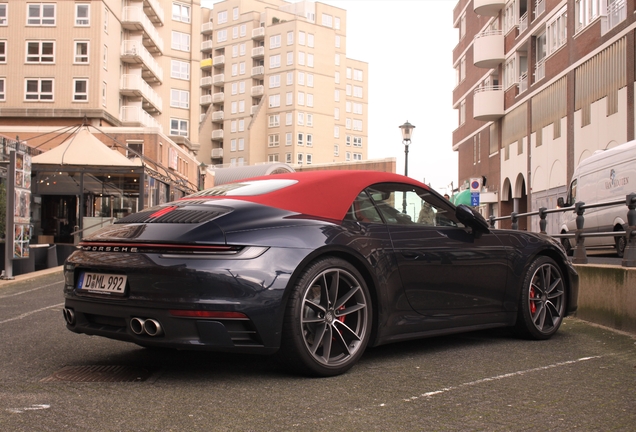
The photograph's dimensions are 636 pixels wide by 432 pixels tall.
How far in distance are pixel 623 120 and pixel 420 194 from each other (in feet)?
69.5

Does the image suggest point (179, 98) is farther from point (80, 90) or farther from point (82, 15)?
point (80, 90)

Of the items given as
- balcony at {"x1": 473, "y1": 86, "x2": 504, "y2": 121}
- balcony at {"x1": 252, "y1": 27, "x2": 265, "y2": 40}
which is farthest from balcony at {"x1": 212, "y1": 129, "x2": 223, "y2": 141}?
balcony at {"x1": 473, "y1": 86, "x2": 504, "y2": 121}

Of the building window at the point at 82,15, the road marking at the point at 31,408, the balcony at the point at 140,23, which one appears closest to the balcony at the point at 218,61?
the balcony at the point at 140,23

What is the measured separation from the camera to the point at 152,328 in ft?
14.1

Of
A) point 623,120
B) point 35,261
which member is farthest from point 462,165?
point 35,261

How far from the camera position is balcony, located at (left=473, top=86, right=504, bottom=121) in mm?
41500

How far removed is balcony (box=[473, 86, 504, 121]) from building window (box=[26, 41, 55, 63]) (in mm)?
27000

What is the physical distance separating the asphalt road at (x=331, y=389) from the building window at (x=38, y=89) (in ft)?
150

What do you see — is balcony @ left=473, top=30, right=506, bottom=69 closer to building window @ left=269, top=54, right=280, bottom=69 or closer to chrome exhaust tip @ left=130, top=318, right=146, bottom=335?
chrome exhaust tip @ left=130, top=318, right=146, bottom=335

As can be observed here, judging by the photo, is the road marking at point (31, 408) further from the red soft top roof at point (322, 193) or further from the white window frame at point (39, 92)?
the white window frame at point (39, 92)

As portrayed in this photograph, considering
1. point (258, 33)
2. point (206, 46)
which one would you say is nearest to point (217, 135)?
point (206, 46)

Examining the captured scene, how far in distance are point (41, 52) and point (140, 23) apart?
27.1ft

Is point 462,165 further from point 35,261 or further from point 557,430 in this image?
point 557,430

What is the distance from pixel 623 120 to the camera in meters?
24.7
